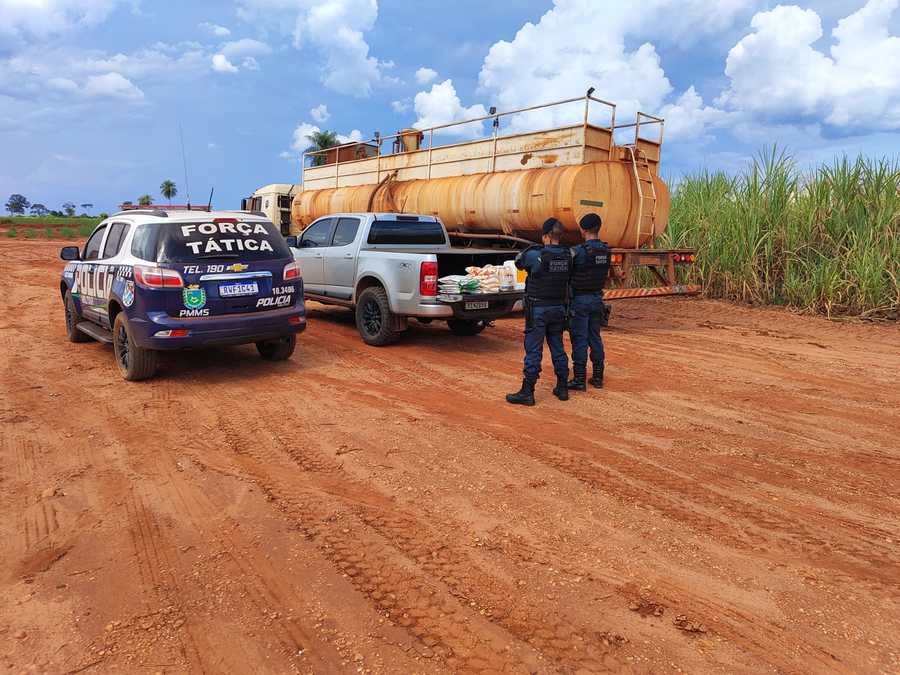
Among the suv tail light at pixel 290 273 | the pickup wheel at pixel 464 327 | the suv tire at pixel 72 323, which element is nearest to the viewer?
the suv tail light at pixel 290 273

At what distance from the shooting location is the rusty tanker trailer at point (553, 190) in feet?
34.3

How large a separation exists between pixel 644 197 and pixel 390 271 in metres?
5.72

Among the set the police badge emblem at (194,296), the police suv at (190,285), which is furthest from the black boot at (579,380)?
the police badge emblem at (194,296)

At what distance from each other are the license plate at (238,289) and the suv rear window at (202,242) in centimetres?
29

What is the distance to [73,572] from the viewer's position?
2.98 metres

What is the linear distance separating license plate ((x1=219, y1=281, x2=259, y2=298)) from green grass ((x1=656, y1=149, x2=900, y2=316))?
991 cm

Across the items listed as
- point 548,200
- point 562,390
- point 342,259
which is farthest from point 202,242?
point 548,200

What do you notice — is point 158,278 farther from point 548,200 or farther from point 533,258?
point 548,200

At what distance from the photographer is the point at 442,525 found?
11.4ft

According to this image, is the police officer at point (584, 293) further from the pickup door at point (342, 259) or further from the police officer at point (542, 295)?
the pickup door at point (342, 259)

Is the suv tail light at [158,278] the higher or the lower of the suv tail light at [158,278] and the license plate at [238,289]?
the higher

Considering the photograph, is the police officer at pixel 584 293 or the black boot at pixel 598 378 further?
the black boot at pixel 598 378

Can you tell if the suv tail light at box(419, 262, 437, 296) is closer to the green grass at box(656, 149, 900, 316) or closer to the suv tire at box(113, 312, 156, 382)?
the suv tire at box(113, 312, 156, 382)

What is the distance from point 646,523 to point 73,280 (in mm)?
7696
